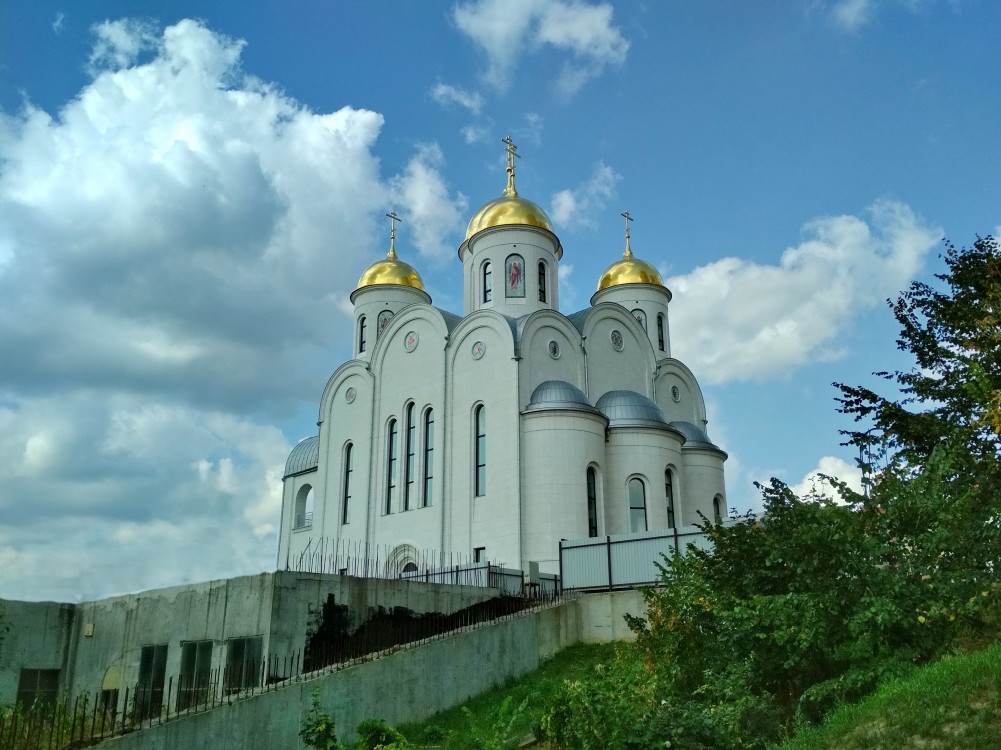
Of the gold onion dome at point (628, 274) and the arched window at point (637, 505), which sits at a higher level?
the gold onion dome at point (628, 274)

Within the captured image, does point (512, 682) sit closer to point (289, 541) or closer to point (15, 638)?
point (15, 638)

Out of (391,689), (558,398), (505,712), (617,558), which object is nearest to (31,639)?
(391,689)

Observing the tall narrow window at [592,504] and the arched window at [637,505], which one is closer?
the tall narrow window at [592,504]

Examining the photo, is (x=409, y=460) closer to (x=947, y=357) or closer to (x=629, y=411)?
(x=629, y=411)

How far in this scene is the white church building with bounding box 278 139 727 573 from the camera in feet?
84.5

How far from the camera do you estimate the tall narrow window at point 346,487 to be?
31203 millimetres

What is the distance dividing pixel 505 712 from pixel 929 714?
4.54 m

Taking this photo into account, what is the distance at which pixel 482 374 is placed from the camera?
27891 millimetres

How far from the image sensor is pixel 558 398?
1029 inches

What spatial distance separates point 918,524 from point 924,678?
6.84ft

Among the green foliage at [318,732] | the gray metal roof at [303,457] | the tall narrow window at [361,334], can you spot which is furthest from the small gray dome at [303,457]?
the green foliage at [318,732]

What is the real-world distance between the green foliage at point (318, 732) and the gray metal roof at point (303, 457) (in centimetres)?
2517

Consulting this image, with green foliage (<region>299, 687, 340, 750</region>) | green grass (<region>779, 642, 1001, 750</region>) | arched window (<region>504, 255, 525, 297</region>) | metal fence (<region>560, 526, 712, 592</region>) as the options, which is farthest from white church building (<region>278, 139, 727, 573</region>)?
green grass (<region>779, 642, 1001, 750</region>)

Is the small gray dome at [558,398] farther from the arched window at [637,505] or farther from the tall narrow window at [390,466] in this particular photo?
the tall narrow window at [390,466]
